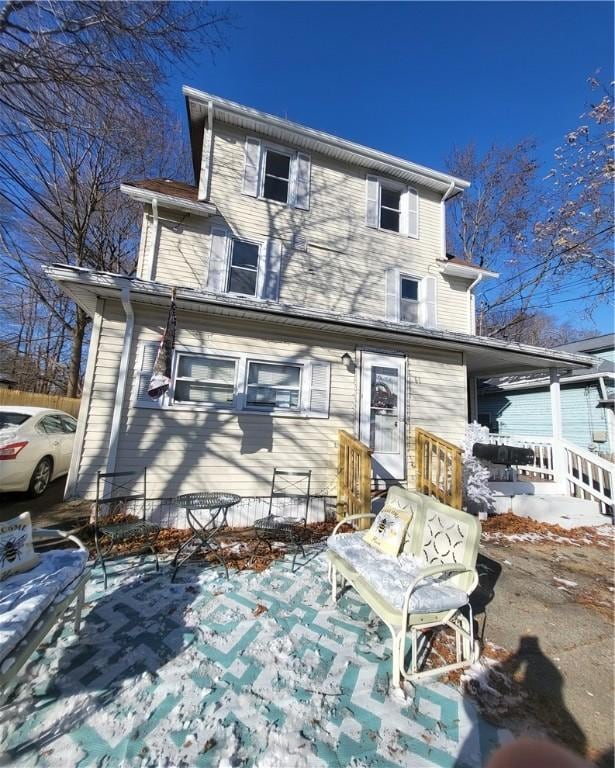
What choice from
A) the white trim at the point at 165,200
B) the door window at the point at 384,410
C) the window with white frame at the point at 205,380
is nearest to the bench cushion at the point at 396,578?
the window with white frame at the point at 205,380

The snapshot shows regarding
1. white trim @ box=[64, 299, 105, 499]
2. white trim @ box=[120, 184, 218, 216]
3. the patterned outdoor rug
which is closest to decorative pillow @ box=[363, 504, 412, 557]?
the patterned outdoor rug

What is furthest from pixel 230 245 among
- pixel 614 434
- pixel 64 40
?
pixel 614 434

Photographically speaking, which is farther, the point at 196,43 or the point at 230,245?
the point at 230,245

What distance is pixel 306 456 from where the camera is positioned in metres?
6.10

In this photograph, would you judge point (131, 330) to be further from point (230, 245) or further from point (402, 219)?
point (402, 219)

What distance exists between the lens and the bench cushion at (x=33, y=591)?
1890mm

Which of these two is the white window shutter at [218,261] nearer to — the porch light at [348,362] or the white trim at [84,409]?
the white trim at [84,409]

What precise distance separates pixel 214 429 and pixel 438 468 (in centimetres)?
412

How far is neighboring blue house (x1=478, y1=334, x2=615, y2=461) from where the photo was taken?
36.8 ft

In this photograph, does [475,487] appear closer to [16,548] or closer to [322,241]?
[16,548]

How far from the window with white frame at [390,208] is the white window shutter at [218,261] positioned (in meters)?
4.58

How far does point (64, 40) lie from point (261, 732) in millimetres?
8070

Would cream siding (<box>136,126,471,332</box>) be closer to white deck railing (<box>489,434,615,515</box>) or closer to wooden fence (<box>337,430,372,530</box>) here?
white deck railing (<box>489,434,615,515</box>)

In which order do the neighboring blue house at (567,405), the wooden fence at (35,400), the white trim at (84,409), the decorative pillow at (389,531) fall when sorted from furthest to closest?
1. the neighboring blue house at (567,405)
2. the wooden fence at (35,400)
3. the white trim at (84,409)
4. the decorative pillow at (389,531)
